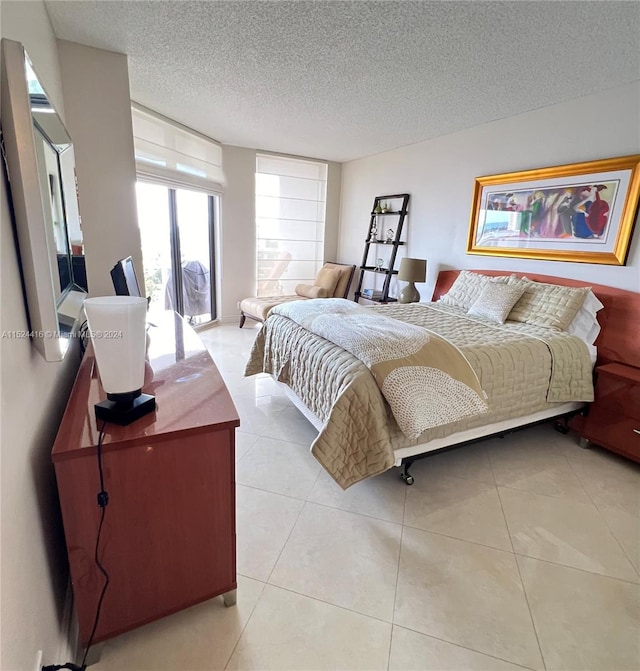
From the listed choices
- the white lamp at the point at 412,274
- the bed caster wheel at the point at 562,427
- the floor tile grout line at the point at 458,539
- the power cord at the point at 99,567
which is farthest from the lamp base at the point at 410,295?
the power cord at the point at 99,567

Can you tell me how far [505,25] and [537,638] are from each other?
2777mm

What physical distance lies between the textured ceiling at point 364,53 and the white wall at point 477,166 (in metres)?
0.14

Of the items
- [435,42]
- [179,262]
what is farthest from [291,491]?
[179,262]

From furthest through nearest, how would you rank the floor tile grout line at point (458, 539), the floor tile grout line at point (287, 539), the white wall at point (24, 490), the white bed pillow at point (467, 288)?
the white bed pillow at point (467, 288), the floor tile grout line at point (458, 539), the floor tile grout line at point (287, 539), the white wall at point (24, 490)

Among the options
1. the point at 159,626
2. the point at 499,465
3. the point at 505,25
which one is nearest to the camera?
the point at 159,626

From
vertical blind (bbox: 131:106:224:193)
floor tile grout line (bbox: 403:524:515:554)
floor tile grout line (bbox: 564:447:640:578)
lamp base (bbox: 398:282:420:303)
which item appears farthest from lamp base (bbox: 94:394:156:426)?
lamp base (bbox: 398:282:420:303)

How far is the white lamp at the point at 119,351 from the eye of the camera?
1.03 metres

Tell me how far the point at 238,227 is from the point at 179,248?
3.20ft

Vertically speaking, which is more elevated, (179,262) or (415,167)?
(415,167)

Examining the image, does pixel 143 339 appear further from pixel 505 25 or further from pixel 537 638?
pixel 505 25

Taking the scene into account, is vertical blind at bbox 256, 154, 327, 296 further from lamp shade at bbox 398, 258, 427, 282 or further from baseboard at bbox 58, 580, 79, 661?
baseboard at bbox 58, 580, 79, 661

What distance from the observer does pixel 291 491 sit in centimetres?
197

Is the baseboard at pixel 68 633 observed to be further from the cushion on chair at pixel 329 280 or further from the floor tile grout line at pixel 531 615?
the cushion on chair at pixel 329 280

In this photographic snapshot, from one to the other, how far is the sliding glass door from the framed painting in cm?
323
